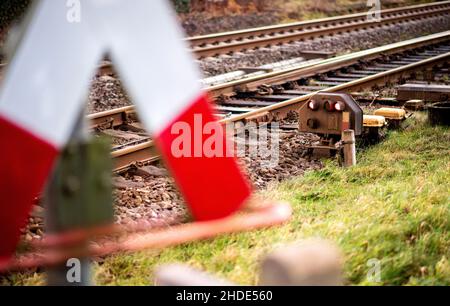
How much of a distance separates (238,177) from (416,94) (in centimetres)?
744

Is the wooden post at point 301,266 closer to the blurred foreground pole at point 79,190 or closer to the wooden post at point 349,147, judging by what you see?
the blurred foreground pole at point 79,190

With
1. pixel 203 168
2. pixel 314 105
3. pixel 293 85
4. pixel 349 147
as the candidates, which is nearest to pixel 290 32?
pixel 293 85

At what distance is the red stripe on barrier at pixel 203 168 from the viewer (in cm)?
186

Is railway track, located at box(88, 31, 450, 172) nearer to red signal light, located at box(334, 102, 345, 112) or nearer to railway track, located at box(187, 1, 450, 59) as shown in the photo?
red signal light, located at box(334, 102, 345, 112)

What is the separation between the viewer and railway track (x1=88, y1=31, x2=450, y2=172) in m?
7.26

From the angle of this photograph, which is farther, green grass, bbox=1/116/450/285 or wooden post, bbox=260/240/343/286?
green grass, bbox=1/116/450/285

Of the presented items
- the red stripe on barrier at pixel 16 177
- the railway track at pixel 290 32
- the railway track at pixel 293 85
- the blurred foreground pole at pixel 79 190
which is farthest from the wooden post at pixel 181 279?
the railway track at pixel 290 32

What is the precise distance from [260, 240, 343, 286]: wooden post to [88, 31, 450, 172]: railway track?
3.91 m

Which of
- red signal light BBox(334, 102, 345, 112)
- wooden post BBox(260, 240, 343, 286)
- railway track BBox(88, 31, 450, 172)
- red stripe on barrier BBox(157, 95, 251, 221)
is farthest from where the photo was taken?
railway track BBox(88, 31, 450, 172)

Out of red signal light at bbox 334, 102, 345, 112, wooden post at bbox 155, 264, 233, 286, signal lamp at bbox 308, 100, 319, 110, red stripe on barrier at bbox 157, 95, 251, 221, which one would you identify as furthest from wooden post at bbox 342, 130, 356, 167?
red stripe on barrier at bbox 157, 95, 251, 221

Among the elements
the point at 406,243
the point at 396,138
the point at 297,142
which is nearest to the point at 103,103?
the point at 297,142

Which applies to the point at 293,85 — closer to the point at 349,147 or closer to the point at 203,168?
the point at 349,147

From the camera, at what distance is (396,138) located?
716 cm
